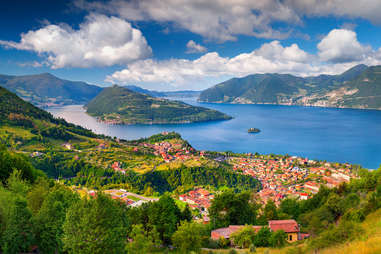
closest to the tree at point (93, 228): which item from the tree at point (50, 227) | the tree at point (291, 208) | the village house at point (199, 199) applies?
the tree at point (50, 227)

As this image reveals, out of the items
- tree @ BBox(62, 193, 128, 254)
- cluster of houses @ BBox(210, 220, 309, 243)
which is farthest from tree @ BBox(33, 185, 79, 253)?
cluster of houses @ BBox(210, 220, 309, 243)

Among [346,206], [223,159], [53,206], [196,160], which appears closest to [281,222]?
[346,206]

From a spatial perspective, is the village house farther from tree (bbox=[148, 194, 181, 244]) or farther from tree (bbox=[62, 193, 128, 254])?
→ tree (bbox=[62, 193, 128, 254])

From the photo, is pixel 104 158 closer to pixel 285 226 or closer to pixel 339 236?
pixel 285 226

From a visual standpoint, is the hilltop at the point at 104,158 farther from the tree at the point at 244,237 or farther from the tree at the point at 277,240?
the tree at the point at 277,240

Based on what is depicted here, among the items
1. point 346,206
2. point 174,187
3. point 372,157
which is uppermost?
point 346,206

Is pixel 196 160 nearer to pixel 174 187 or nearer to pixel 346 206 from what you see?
pixel 174 187
